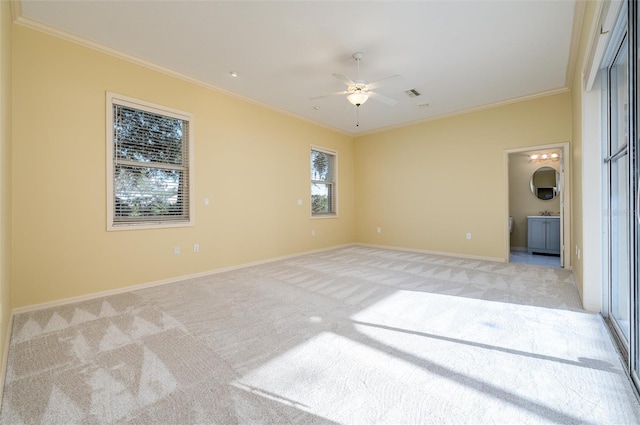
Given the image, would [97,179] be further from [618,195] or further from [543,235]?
[543,235]

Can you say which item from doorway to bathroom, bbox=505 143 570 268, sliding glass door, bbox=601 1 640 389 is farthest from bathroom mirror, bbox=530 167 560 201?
sliding glass door, bbox=601 1 640 389

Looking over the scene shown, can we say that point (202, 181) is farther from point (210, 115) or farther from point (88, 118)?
point (88, 118)

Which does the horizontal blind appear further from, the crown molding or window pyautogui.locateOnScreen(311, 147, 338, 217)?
window pyautogui.locateOnScreen(311, 147, 338, 217)

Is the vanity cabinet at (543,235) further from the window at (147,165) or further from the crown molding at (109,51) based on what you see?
the window at (147,165)

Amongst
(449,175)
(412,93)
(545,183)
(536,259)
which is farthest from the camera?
(545,183)

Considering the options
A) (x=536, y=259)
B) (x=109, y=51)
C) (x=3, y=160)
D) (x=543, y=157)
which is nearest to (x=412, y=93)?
(x=543, y=157)

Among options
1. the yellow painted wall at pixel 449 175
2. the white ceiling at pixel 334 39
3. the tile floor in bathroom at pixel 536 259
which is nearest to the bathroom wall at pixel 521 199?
the tile floor in bathroom at pixel 536 259

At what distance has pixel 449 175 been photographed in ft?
18.8

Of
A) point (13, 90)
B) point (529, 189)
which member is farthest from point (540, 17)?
point (13, 90)

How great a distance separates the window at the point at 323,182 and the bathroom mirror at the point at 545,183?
15.1 feet

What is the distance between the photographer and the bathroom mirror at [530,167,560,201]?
618 centimetres

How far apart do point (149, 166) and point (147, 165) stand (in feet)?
0.10

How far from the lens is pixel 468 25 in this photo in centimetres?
292

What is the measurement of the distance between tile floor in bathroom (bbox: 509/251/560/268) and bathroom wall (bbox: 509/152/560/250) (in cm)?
55
